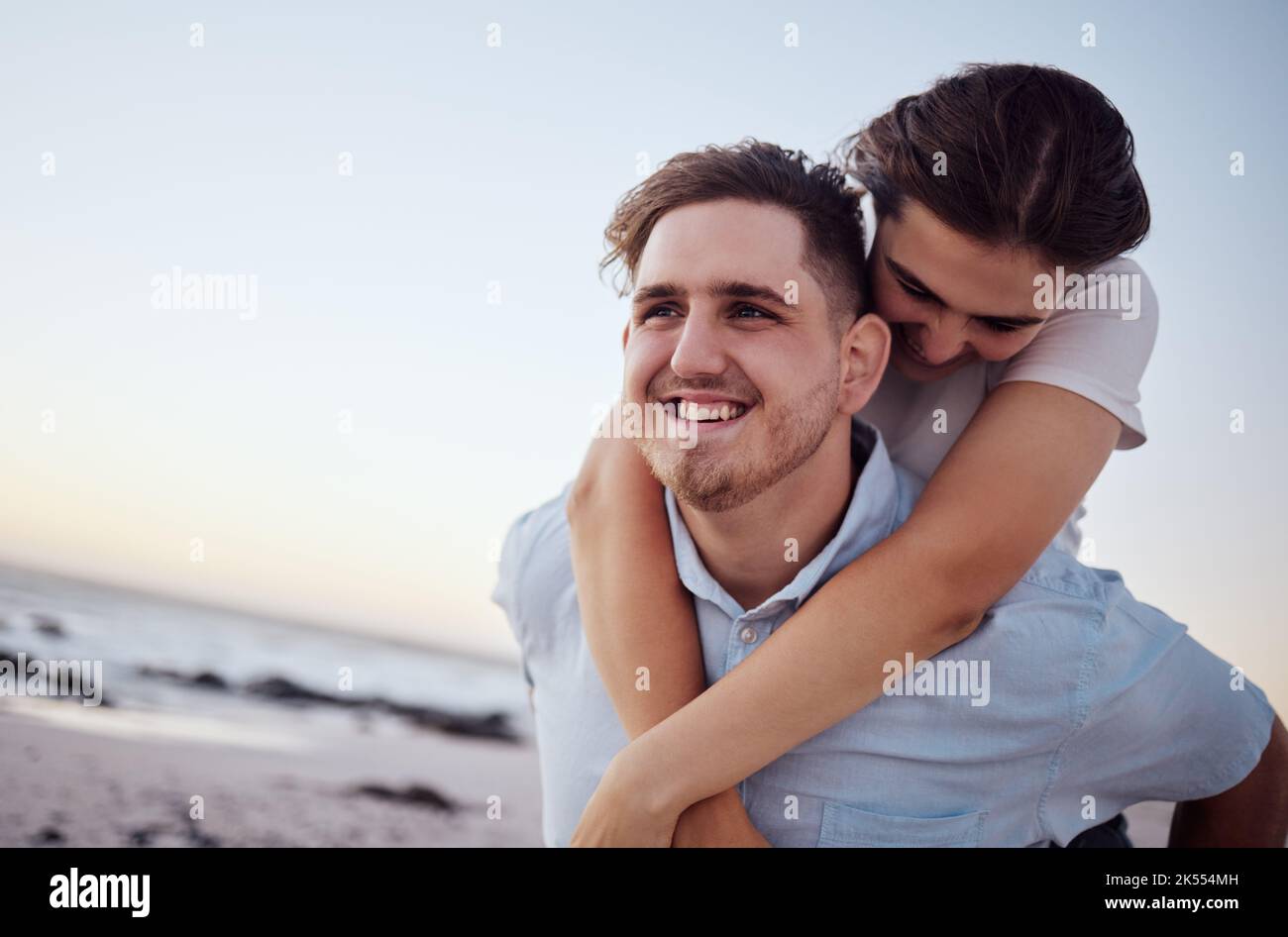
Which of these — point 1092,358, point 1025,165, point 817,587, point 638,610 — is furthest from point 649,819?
point 1025,165

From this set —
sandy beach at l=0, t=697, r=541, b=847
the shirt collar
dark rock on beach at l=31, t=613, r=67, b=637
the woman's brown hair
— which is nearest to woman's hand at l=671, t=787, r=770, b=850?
the shirt collar

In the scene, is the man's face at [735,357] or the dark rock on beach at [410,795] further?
the dark rock on beach at [410,795]

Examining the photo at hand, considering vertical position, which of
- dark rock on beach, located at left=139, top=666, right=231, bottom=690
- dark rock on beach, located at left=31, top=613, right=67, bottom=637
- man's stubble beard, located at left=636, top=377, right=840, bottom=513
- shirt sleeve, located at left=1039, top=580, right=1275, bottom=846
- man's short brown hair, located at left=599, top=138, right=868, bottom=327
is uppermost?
dark rock on beach, located at left=31, top=613, right=67, bottom=637

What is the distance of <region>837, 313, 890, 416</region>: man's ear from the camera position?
2.62 metres

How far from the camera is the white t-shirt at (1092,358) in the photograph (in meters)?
2.45

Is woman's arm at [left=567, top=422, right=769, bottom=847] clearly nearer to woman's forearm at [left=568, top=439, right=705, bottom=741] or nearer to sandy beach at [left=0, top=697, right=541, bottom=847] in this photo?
woman's forearm at [left=568, top=439, right=705, bottom=741]

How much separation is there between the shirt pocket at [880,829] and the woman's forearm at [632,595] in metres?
0.35

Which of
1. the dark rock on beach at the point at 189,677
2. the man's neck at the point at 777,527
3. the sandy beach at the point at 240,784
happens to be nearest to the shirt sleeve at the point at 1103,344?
the man's neck at the point at 777,527

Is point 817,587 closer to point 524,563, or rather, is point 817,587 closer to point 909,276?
point 909,276

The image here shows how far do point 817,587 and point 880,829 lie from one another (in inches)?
23.5

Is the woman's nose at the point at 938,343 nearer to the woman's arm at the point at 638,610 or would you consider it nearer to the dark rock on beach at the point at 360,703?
the woman's arm at the point at 638,610

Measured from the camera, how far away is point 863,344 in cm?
264
